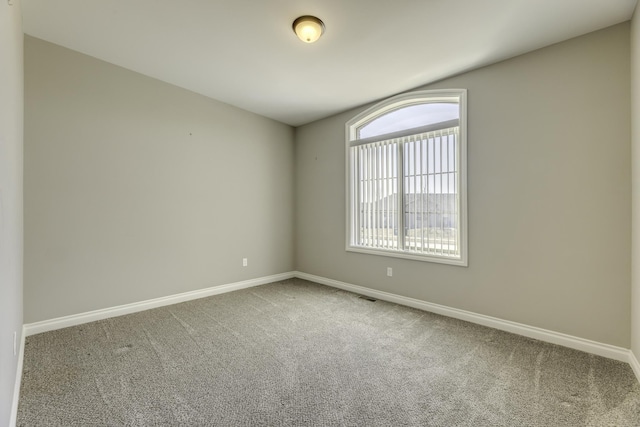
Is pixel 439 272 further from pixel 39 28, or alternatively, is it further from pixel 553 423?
pixel 39 28

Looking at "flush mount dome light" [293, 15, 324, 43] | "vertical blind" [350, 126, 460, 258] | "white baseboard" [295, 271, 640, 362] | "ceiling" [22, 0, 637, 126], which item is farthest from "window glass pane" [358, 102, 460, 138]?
"white baseboard" [295, 271, 640, 362]

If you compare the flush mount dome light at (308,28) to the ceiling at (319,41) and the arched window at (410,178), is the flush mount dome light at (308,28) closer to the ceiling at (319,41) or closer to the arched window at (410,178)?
the ceiling at (319,41)

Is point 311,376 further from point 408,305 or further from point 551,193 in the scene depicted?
point 551,193

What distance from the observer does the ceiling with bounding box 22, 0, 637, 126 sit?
2258 mm

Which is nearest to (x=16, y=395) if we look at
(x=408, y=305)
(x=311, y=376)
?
(x=311, y=376)

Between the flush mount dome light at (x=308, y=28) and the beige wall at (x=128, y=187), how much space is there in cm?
213

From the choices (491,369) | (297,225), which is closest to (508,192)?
(491,369)

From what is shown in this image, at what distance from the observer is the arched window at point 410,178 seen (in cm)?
335

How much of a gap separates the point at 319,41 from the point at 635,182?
9.28ft

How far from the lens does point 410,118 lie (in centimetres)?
381

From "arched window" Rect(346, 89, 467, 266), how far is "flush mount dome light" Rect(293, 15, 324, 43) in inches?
65.1

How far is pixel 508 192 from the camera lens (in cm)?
292

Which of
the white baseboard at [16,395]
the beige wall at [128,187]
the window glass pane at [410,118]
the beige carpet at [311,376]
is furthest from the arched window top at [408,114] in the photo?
the white baseboard at [16,395]

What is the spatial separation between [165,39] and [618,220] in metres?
4.29
